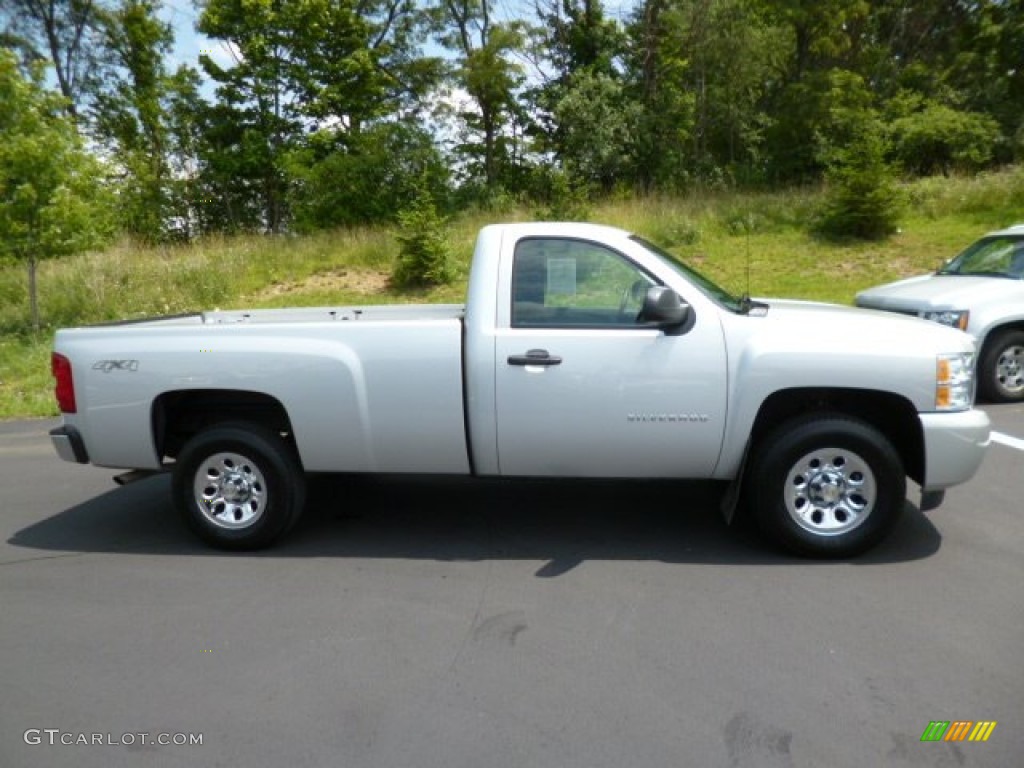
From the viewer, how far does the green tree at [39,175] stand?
1320cm

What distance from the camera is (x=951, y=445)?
4.44 metres

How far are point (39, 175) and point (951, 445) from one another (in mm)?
13870

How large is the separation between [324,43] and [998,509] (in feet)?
97.8

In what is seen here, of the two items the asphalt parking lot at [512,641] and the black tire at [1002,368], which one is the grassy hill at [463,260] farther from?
the asphalt parking lot at [512,641]

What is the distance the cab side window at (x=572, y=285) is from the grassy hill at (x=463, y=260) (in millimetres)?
10368

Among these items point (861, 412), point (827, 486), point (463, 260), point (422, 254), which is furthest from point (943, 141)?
point (827, 486)

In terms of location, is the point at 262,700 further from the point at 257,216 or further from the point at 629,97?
the point at 257,216

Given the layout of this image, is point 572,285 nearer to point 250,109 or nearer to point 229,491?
point 229,491

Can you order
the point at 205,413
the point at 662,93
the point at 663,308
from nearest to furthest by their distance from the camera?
the point at 663,308 → the point at 205,413 → the point at 662,93

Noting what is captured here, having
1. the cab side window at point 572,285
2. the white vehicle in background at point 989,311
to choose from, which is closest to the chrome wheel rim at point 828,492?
the cab side window at point 572,285

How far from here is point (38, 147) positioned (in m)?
13.1

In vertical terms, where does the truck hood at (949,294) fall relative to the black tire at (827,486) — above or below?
above

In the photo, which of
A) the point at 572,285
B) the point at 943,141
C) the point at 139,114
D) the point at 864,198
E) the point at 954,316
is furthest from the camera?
the point at 139,114

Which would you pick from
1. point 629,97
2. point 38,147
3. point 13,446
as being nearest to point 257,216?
point 629,97
